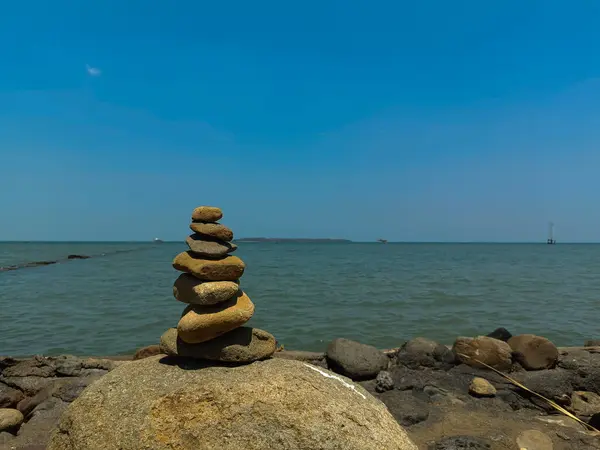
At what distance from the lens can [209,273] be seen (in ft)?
17.4

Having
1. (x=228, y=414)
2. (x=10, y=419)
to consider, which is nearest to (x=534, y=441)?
(x=228, y=414)

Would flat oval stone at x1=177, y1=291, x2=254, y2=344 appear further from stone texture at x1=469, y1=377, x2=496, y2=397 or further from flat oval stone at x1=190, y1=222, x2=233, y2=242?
stone texture at x1=469, y1=377, x2=496, y2=397

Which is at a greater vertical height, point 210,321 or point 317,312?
point 210,321

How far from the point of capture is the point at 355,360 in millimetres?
8023

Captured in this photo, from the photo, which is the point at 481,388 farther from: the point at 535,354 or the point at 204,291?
the point at 204,291

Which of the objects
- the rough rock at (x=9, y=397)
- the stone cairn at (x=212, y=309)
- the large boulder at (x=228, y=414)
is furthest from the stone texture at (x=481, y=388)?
the rough rock at (x=9, y=397)

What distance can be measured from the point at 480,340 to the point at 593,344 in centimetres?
388

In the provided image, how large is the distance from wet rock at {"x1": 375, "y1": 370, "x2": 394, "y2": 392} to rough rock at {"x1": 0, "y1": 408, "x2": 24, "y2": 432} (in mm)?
5518

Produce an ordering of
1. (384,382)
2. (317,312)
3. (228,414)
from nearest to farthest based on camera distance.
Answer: (228,414)
(384,382)
(317,312)

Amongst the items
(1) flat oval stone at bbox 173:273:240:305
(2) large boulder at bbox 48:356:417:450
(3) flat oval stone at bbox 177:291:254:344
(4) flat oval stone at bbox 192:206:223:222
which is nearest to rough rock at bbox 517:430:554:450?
(2) large boulder at bbox 48:356:417:450

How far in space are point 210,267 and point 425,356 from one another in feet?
17.4

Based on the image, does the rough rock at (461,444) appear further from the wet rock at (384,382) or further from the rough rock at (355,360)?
the rough rock at (355,360)

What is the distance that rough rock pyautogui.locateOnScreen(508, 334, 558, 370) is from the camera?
832cm

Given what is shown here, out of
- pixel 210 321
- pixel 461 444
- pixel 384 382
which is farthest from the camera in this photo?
pixel 384 382
